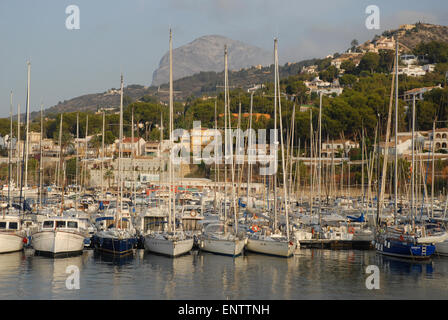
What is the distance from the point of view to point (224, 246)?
1341 inches

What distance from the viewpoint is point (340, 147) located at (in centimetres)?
10350

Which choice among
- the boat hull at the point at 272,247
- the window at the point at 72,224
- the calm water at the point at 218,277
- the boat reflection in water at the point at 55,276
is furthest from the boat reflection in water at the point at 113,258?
the boat hull at the point at 272,247

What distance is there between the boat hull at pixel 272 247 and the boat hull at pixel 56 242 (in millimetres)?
9495

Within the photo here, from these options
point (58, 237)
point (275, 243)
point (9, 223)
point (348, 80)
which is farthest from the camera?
point (348, 80)

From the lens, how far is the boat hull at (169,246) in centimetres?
3288

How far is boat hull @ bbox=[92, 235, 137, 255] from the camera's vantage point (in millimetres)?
33781

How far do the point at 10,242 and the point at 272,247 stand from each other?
14103 mm

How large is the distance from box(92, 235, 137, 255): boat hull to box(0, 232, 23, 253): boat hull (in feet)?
14.1

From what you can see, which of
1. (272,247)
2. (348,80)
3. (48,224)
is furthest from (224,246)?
(348,80)

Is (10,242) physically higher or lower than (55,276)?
higher

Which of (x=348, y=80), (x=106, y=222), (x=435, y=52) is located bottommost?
(x=106, y=222)

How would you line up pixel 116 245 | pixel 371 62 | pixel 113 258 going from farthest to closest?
pixel 371 62 → pixel 116 245 → pixel 113 258

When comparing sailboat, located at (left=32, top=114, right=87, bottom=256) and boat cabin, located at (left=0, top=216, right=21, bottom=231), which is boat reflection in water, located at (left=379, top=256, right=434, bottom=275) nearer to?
sailboat, located at (left=32, top=114, right=87, bottom=256)

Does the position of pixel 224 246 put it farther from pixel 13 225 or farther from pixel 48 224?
pixel 13 225
